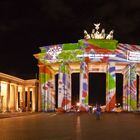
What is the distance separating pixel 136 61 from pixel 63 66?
13114 millimetres

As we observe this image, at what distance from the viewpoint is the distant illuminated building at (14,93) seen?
76.4m

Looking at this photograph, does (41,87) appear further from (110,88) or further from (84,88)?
(110,88)

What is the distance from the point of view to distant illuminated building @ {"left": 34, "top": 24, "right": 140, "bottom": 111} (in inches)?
2965

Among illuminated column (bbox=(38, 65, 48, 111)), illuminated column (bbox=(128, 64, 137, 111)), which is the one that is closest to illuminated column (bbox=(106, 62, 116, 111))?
illuminated column (bbox=(128, 64, 137, 111))

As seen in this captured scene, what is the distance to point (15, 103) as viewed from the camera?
83625 millimetres

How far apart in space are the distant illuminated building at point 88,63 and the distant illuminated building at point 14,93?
5469 millimetres

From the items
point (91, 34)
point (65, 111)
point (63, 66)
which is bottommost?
point (65, 111)

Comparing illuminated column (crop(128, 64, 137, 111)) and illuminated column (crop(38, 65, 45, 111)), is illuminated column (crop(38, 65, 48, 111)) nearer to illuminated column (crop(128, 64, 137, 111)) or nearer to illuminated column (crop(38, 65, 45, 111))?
illuminated column (crop(38, 65, 45, 111))

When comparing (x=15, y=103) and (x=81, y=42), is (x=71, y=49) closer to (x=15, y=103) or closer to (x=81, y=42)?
(x=81, y=42)

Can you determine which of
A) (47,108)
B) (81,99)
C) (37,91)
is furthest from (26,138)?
(37,91)

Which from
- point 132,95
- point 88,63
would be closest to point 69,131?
point 88,63

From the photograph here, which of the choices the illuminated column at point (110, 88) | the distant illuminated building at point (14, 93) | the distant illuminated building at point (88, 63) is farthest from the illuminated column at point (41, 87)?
the illuminated column at point (110, 88)

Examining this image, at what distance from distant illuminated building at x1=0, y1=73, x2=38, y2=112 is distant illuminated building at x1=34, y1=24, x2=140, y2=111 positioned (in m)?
5.47

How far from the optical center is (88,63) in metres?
76.6
